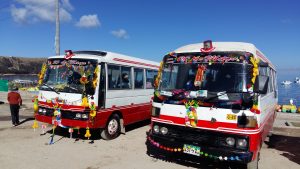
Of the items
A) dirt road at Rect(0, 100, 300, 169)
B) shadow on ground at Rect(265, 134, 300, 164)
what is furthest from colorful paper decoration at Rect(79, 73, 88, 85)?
shadow on ground at Rect(265, 134, 300, 164)

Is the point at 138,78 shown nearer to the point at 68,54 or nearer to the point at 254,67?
the point at 68,54

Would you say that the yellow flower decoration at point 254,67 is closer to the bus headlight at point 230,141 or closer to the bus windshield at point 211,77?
the bus windshield at point 211,77

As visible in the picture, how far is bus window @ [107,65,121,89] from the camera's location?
9031 millimetres

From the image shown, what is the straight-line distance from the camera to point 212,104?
221 inches

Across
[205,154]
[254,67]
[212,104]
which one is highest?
[254,67]

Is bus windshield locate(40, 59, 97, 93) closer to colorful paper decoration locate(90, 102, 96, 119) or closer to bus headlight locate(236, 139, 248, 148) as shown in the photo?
colorful paper decoration locate(90, 102, 96, 119)

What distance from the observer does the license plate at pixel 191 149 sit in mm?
5711

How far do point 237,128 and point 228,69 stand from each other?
1251 mm

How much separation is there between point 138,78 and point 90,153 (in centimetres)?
419

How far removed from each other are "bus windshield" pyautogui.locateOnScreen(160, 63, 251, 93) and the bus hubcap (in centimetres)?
330

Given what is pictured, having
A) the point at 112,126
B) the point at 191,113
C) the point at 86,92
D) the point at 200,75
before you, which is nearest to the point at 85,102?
the point at 86,92

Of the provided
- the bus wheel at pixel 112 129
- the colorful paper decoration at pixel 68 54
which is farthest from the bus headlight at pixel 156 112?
the colorful paper decoration at pixel 68 54

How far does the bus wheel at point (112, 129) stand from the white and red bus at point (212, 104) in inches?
109

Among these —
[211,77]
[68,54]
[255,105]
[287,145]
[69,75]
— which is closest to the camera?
[255,105]
